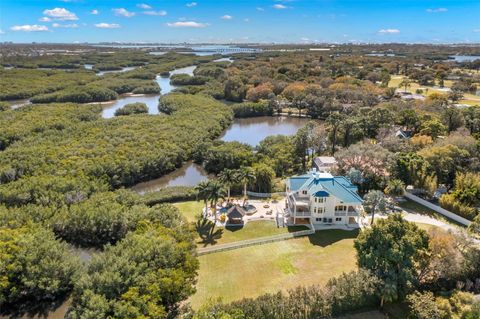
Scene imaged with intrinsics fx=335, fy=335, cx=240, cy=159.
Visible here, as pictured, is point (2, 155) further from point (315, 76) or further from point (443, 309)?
point (315, 76)

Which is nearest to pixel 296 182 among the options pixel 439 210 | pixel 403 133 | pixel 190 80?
pixel 439 210

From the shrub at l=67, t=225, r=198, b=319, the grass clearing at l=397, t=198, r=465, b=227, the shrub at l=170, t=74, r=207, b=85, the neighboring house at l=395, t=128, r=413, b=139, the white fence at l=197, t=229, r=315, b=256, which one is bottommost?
the white fence at l=197, t=229, r=315, b=256

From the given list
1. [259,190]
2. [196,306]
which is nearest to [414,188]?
[259,190]

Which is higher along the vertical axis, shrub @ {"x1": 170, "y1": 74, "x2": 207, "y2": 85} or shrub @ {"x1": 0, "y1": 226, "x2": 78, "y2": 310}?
shrub @ {"x1": 170, "y1": 74, "x2": 207, "y2": 85}

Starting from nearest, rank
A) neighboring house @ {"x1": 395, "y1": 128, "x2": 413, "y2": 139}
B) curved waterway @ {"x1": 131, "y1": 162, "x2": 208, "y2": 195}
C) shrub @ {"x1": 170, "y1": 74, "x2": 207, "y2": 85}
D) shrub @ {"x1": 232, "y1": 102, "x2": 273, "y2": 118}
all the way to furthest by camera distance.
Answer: curved waterway @ {"x1": 131, "y1": 162, "x2": 208, "y2": 195}, neighboring house @ {"x1": 395, "y1": 128, "x2": 413, "y2": 139}, shrub @ {"x1": 232, "y1": 102, "x2": 273, "y2": 118}, shrub @ {"x1": 170, "y1": 74, "x2": 207, "y2": 85}

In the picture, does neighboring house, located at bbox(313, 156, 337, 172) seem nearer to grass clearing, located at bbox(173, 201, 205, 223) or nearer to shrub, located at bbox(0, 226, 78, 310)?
grass clearing, located at bbox(173, 201, 205, 223)

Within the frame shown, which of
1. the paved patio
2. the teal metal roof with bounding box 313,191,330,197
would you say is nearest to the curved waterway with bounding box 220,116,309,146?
the paved patio

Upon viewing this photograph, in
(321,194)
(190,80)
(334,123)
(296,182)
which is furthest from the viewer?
(190,80)

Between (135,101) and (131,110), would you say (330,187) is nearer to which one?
(131,110)
